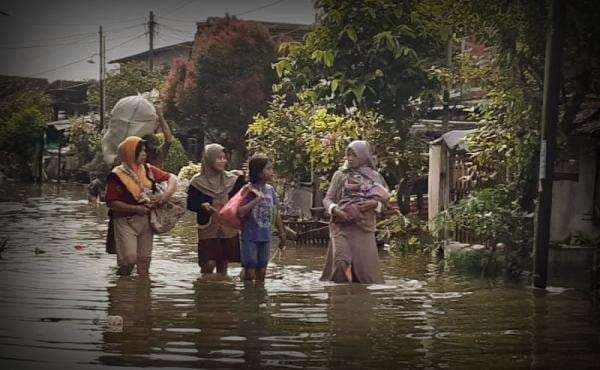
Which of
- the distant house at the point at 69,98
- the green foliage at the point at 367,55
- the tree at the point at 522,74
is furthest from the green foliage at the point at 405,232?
the distant house at the point at 69,98

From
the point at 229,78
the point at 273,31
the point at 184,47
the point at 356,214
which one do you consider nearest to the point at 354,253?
the point at 356,214

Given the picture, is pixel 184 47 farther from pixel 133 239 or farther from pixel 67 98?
pixel 133 239

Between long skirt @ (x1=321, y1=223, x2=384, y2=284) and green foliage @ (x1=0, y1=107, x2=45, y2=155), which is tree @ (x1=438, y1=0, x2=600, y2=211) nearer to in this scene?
long skirt @ (x1=321, y1=223, x2=384, y2=284)

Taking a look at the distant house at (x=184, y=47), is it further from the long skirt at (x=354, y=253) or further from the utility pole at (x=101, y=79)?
the long skirt at (x=354, y=253)

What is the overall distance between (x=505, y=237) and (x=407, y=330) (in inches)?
214

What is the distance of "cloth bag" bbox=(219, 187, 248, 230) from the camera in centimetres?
1202

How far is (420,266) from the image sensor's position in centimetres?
1622

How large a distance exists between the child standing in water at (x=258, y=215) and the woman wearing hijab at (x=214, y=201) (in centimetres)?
63

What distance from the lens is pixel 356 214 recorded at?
1242 cm

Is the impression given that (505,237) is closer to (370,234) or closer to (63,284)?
(370,234)

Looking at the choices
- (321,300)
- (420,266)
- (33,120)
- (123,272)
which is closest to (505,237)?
(420,266)

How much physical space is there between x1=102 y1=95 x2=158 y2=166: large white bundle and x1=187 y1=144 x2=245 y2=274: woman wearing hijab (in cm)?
283

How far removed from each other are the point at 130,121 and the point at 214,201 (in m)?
3.21

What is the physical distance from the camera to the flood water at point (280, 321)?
764 centimetres
